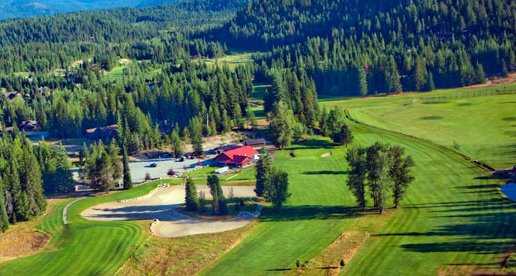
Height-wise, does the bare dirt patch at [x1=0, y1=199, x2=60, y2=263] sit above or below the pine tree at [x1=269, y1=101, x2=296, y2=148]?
below

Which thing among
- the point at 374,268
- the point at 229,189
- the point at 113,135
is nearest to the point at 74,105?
the point at 113,135

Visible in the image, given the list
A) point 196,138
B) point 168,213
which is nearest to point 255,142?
point 196,138

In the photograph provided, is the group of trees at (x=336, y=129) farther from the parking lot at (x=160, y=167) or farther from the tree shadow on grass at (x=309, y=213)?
the tree shadow on grass at (x=309, y=213)

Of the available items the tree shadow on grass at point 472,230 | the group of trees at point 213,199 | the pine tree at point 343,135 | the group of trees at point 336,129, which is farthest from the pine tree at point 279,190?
the group of trees at point 336,129

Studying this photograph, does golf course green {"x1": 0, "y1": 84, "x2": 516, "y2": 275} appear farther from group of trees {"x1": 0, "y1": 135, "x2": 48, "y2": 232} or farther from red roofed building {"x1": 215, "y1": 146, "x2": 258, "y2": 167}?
red roofed building {"x1": 215, "y1": 146, "x2": 258, "y2": 167}

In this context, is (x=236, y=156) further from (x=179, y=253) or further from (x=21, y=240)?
(x=179, y=253)

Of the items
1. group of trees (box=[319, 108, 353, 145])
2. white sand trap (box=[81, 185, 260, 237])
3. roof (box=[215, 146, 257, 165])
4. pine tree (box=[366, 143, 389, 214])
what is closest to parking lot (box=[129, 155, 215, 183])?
roof (box=[215, 146, 257, 165])
